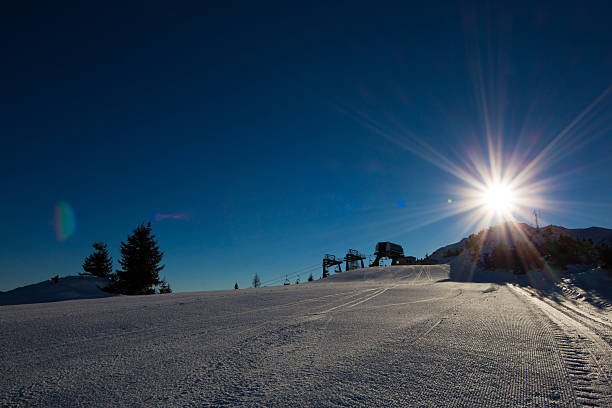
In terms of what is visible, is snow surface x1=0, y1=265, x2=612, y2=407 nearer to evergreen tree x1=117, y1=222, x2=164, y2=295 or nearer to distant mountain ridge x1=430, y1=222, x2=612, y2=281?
distant mountain ridge x1=430, y1=222, x2=612, y2=281

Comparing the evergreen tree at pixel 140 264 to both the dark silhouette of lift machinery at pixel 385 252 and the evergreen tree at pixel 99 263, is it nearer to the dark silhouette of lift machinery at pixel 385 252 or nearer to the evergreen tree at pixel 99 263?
the evergreen tree at pixel 99 263

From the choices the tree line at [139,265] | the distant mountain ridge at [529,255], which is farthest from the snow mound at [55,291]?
the distant mountain ridge at [529,255]

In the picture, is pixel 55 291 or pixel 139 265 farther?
pixel 139 265

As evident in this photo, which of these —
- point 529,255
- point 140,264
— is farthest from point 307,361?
point 140,264

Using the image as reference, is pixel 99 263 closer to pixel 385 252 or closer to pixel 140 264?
pixel 140 264

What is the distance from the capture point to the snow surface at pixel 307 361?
2143mm

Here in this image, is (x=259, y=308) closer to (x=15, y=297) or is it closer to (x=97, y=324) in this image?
(x=97, y=324)

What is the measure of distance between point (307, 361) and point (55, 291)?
69.6 ft

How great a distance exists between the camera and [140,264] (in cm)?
3098

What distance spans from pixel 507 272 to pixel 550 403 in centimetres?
1978

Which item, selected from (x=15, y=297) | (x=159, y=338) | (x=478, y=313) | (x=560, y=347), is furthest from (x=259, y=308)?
(x=15, y=297)

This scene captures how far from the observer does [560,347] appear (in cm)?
330

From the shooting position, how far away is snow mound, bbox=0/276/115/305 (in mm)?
15372

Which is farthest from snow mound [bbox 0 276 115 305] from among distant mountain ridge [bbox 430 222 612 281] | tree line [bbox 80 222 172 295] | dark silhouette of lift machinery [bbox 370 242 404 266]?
dark silhouette of lift machinery [bbox 370 242 404 266]
